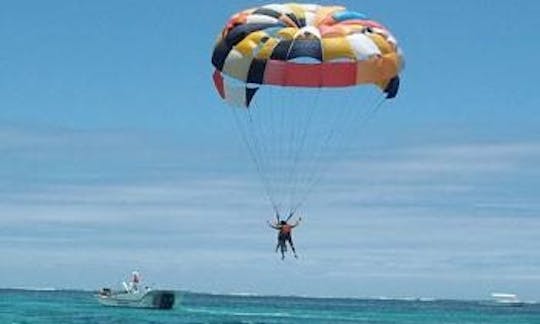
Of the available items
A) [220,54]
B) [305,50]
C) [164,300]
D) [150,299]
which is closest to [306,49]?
[305,50]

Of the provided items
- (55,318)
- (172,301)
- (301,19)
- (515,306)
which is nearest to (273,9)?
(301,19)

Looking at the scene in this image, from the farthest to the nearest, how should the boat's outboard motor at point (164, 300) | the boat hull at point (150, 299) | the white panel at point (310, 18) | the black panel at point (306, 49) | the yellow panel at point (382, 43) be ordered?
the boat's outboard motor at point (164, 300)
the boat hull at point (150, 299)
the white panel at point (310, 18)
the yellow panel at point (382, 43)
the black panel at point (306, 49)

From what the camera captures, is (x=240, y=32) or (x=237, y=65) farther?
(x=240, y=32)

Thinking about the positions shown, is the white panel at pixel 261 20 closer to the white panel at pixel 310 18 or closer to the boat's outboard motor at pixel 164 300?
the white panel at pixel 310 18

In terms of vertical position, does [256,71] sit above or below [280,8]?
below

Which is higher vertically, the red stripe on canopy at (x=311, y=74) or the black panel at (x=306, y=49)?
the black panel at (x=306, y=49)

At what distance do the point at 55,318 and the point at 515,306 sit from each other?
129201 mm

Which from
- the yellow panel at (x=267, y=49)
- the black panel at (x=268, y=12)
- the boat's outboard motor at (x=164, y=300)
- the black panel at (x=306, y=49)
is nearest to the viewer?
the black panel at (x=306, y=49)

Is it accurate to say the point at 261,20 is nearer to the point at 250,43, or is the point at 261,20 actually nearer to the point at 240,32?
the point at 240,32

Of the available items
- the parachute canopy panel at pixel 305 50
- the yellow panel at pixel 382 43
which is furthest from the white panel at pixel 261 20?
the yellow panel at pixel 382 43

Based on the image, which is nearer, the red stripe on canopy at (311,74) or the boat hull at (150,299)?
the red stripe on canopy at (311,74)

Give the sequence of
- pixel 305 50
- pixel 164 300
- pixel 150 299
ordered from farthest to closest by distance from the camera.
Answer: pixel 164 300
pixel 150 299
pixel 305 50

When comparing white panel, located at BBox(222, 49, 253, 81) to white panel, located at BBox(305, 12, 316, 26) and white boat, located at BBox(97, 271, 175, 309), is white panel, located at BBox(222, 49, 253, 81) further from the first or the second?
white boat, located at BBox(97, 271, 175, 309)

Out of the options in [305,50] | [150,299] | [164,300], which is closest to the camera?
[305,50]
